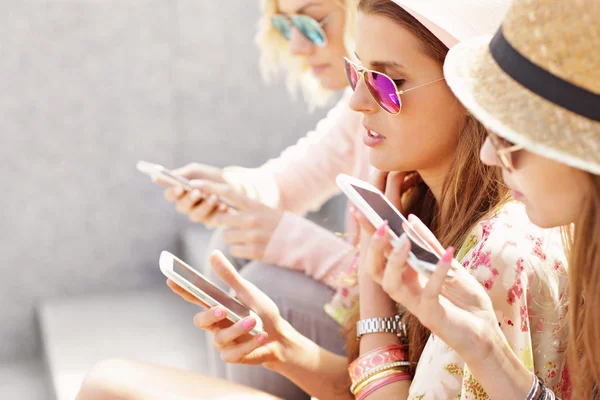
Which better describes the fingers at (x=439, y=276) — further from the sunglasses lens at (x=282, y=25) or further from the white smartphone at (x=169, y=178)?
the sunglasses lens at (x=282, y=25)

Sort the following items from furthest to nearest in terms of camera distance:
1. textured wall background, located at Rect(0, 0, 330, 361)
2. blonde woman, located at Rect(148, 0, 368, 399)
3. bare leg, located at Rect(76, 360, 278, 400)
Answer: textured wall background, located at Rect(0, 0, 330, 361), blonde woman, located at Rect(148, 0, 368, 399), bare leg, located at Rect(76, 360, 278, 400)

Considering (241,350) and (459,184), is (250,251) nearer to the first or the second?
(241,350)

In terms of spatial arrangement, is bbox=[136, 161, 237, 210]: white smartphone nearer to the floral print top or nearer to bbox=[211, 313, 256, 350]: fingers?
bbox=[211, 313, 256, 350]: fingers

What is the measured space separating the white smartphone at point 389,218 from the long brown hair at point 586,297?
16cm

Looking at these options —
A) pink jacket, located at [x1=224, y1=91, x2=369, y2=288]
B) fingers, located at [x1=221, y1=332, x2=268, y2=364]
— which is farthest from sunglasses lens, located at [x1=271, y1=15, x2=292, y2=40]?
fingers, located at [x1=221, y1=332, x2=268, y2=364]

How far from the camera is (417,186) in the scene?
1463 mm

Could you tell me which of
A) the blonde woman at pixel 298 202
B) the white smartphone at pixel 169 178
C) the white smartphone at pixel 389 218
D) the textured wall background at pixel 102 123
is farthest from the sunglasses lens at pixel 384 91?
the textured wall background at pixel 102 123

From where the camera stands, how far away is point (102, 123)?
104 inches

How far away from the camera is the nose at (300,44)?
6.51ft

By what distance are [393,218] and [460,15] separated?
352mm

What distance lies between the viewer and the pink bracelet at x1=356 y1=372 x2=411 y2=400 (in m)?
1.23

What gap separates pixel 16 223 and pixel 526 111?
2.14m

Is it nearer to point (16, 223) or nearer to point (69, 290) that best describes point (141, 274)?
point (69, 290)

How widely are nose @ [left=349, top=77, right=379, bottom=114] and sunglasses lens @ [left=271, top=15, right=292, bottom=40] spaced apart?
78 cm
